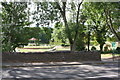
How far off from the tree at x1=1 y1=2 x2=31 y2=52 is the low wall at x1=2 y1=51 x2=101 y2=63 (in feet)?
6.67

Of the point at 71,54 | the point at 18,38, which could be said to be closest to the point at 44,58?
the point at 71,54

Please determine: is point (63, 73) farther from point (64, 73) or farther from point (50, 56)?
point (50, 56)

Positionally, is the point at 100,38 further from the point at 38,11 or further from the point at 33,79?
the point at 33,79

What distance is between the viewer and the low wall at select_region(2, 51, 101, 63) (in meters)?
18.4

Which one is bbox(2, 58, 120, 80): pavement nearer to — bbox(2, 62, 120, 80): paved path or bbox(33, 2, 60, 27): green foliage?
bbox(2, 62, 120, 80): paved path

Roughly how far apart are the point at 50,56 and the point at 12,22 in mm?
6459

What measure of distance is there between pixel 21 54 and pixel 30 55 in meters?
0.99

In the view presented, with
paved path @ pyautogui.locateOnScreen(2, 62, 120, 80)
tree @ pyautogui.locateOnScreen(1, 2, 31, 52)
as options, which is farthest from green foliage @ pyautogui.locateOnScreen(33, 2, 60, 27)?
paved path @ pyautogui.locateOnScreen(2, 62, 120, 80)

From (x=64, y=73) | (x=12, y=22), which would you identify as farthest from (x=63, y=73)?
(x=12, y=22)

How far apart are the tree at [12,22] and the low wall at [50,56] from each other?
2.03 m

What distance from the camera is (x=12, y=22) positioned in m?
20.6

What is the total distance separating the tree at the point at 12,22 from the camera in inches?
799

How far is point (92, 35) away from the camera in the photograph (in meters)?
36.7

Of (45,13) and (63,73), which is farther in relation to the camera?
(45,13)
